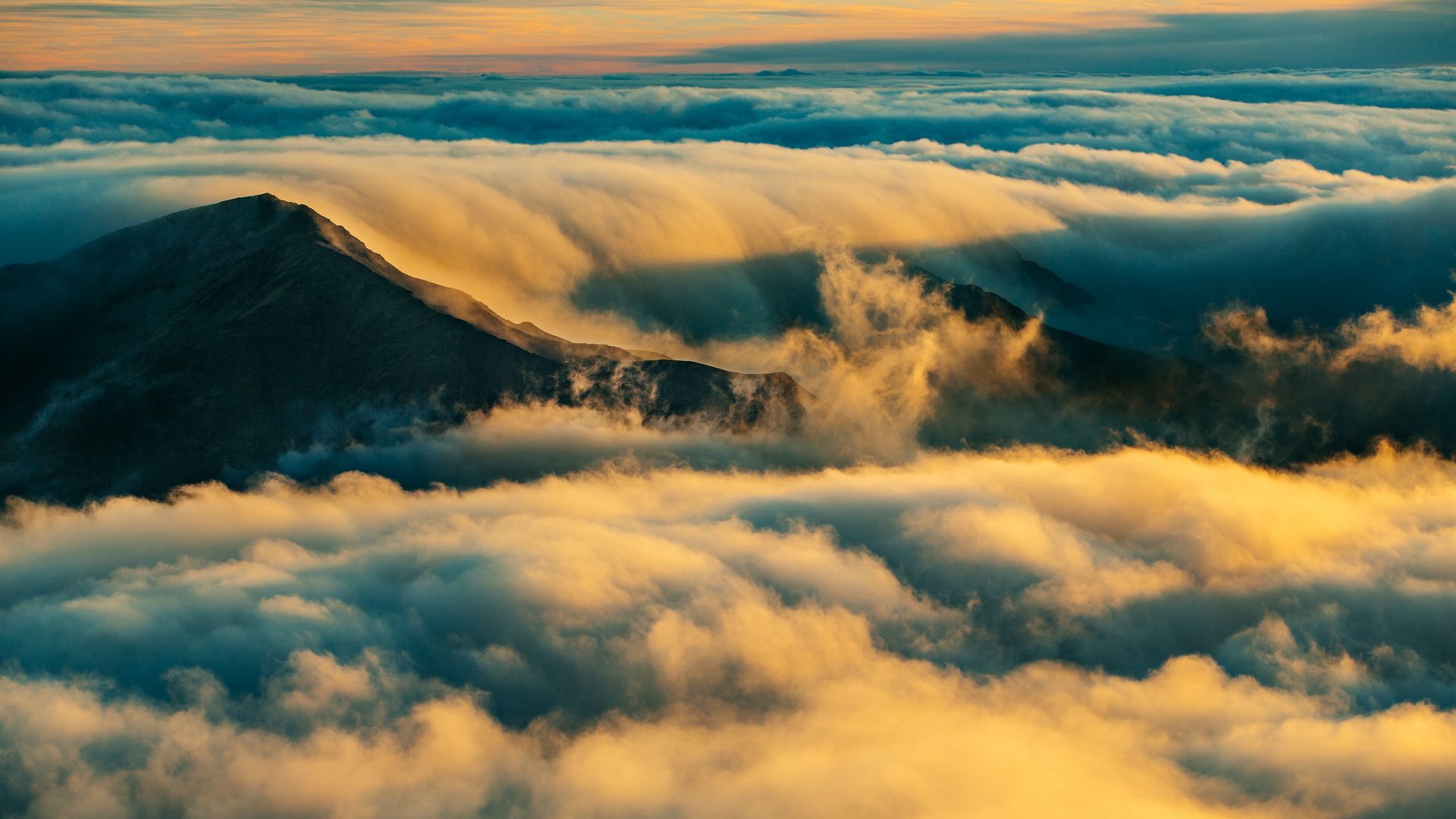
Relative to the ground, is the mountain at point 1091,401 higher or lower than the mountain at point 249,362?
lower

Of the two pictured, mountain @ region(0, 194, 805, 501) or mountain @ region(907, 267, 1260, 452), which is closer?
mountain @ region(0, 194, 805, 501)

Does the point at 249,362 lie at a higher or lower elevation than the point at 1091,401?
higher

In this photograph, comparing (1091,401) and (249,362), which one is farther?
(1091,401)

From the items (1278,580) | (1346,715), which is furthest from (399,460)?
(1278,580)

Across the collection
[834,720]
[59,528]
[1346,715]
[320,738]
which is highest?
[59,528]

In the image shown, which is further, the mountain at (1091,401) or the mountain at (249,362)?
the mountain at (1091,401)

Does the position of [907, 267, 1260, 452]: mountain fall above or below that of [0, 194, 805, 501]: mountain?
below

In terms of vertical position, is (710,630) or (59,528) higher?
(59,528)

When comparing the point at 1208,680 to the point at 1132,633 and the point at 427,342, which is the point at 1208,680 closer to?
the point at 1132,633
